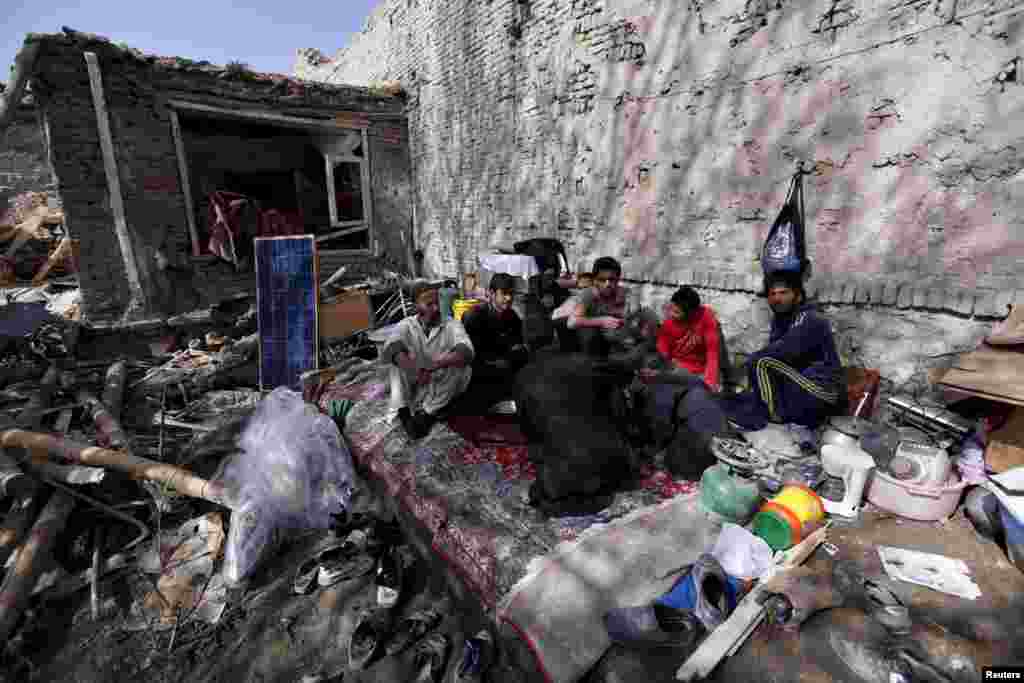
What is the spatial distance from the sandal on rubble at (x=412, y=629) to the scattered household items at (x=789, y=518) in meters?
1.79

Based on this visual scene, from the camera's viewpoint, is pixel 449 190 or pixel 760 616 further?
pixel 449 190

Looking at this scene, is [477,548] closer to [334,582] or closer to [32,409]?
[334,582]

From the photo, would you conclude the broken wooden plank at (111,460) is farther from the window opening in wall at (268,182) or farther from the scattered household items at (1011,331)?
the window opening in wall at (268,182)

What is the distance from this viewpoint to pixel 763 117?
364cm

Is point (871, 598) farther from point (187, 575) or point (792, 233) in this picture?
point (187, 575)

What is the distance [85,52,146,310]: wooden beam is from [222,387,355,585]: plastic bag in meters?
5.00

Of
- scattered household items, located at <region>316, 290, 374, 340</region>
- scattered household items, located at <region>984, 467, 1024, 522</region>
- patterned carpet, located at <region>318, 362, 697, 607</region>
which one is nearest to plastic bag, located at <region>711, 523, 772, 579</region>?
patterned carpet, located at <region>318, 362, 697, 607</region>

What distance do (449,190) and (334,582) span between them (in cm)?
705

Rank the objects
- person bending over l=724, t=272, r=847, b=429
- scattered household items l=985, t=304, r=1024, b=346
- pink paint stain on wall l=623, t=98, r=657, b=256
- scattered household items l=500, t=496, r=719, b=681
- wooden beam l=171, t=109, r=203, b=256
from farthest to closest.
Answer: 1. wooden beam l=171, t=109, r=203, b=256
2. pink paint stain on wall l=623, t=98, r=657, b=256
3. person bending over l=724, t=272, r=847, b=429
4. scattered household items l=985, t=304, r=1024, b=346
5. scattered household items l=500, t=496, r=719, b=681

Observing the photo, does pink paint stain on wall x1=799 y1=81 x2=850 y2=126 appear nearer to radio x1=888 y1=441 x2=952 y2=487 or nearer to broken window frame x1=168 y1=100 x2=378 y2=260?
radio x1=888 y1=441 x2=952 y2=487

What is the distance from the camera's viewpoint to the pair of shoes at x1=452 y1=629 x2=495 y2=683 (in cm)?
198

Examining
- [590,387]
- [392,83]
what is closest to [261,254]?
[590,387]

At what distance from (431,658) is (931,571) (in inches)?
95.3

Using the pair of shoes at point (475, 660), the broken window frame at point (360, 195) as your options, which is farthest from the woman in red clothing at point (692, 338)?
the broken window frame at point (360, 195)
